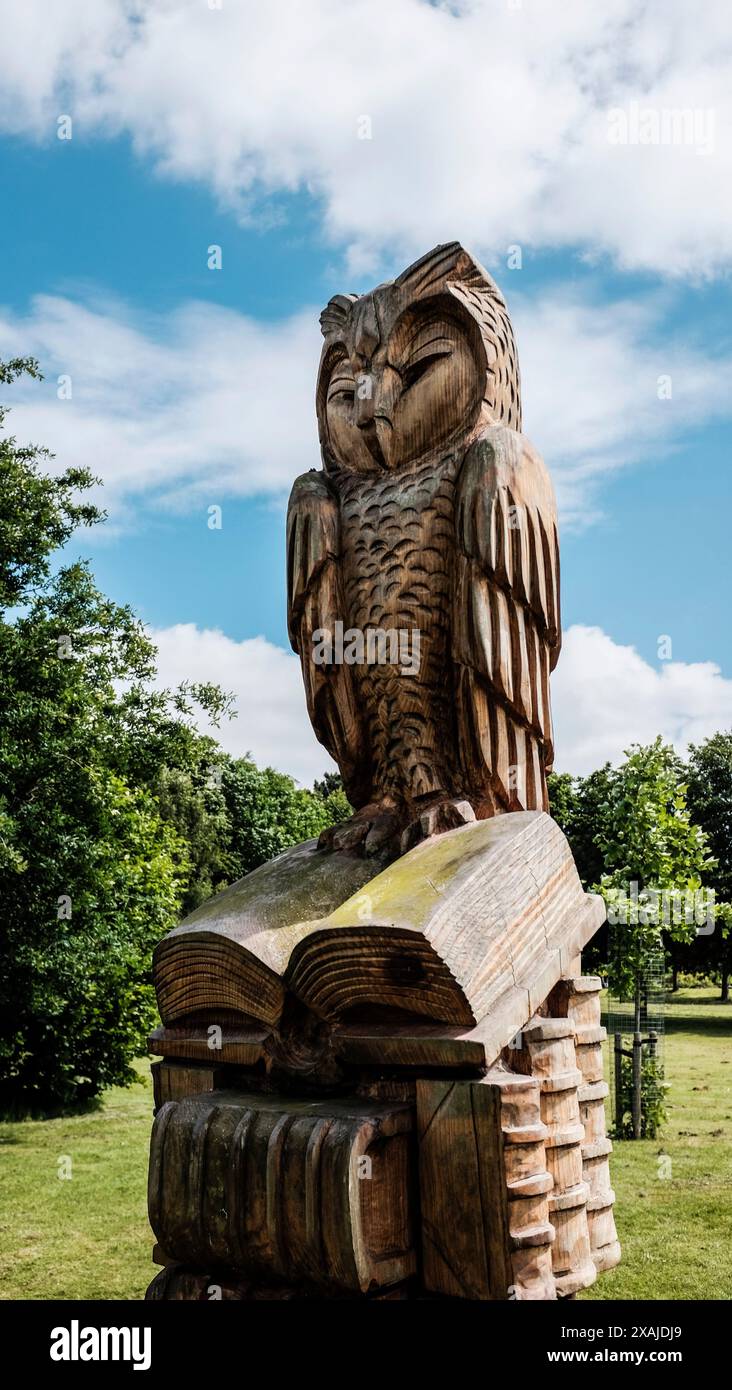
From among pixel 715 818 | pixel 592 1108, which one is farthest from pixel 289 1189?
pixel 715 818

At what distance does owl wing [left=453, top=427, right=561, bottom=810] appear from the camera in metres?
3.53

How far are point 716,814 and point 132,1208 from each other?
19967 mm

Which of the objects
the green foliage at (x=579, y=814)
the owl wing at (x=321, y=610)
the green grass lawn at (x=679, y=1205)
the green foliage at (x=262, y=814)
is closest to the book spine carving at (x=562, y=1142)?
the owl wing at (x=321, y=610)

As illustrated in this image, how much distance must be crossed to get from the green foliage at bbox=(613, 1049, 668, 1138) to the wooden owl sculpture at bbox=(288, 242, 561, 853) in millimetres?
7345

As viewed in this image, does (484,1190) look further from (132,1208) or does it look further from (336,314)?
(132,1208)

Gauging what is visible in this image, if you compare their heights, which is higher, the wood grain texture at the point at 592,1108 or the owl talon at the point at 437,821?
the owl talon at the point at 437,821

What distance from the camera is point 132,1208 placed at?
8.34 metres

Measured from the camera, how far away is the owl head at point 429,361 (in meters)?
3.75

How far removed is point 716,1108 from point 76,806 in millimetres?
7364

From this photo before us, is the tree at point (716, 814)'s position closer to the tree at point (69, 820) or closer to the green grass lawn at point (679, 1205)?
the green grass lawn at point (679, 1205)

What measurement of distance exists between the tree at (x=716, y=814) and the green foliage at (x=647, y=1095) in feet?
43.3

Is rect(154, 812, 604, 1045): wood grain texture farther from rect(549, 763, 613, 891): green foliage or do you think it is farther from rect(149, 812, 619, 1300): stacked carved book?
rect(549, 763, 613, 891): green foliage

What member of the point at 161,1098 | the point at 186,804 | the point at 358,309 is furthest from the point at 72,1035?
the point at 186,804
